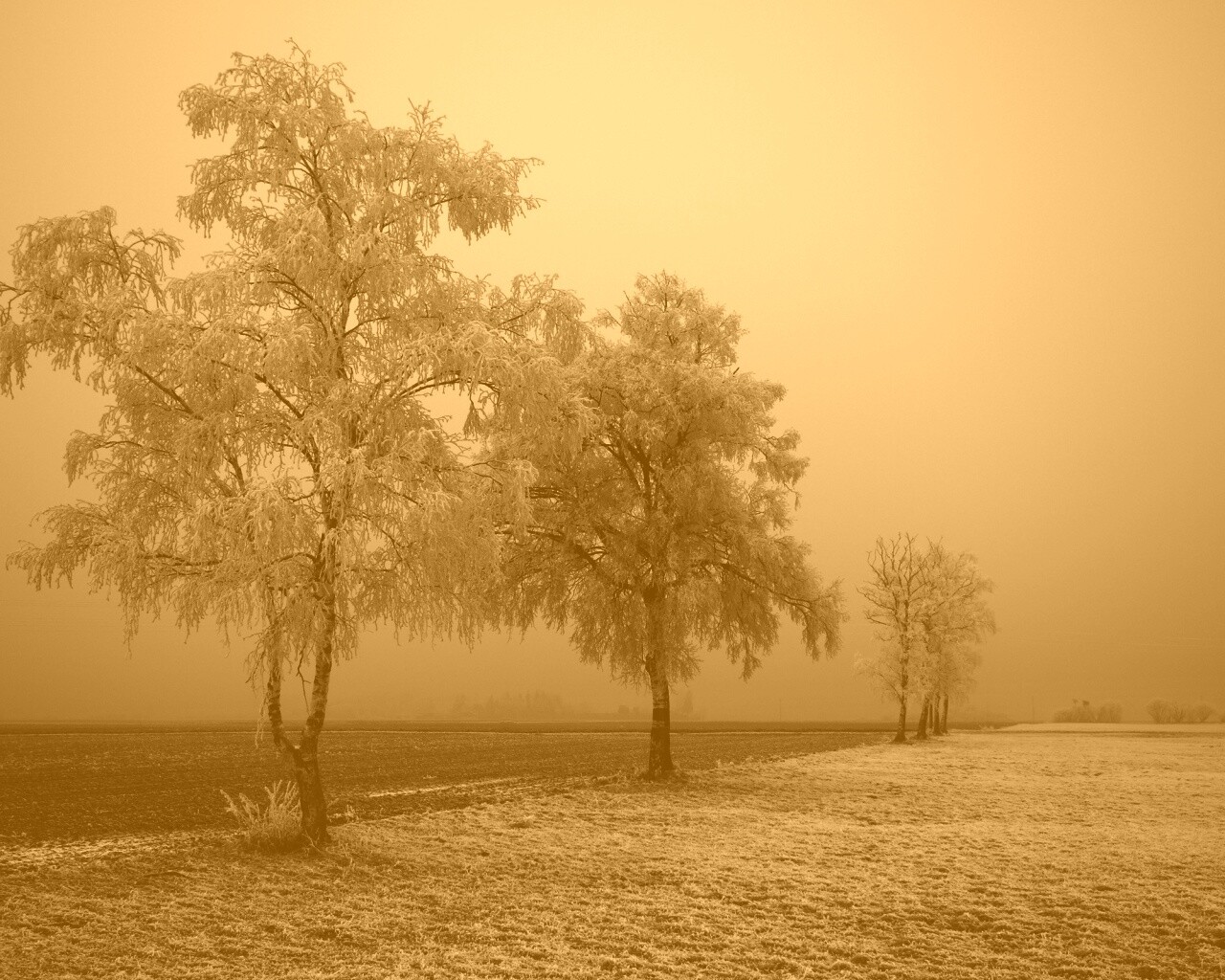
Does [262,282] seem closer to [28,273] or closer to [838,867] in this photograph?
[28,273]

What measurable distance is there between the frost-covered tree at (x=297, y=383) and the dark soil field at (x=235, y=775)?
3110 millimetres

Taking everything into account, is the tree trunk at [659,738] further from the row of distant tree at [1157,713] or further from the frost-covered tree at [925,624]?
the row of distant tree at [1157,713]

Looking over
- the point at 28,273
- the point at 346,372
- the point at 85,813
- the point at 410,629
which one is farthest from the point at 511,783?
the point at 28,273

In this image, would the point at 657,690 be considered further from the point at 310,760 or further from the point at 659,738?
the point at 310,760

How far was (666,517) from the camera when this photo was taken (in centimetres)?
2788

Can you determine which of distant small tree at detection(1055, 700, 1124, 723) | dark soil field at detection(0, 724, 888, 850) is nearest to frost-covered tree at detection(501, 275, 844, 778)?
dark soil field at detection(0, 724, 888, 850)

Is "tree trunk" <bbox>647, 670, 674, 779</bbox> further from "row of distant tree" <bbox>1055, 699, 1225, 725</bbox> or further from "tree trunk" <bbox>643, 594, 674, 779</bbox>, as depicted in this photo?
"row of distant tree" <bbox>1055, 699, 1225, 725</bbox>

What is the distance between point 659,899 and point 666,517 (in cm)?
1531

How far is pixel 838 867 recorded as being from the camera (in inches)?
629

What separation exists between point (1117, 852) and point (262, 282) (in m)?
18.8

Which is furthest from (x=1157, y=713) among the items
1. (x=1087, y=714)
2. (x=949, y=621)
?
(x=949, y=621)

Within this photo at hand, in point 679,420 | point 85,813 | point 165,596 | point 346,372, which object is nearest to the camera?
point 165,596

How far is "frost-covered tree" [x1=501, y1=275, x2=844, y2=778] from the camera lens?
89.9 ft

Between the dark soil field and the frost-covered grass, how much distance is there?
2.70 metres
